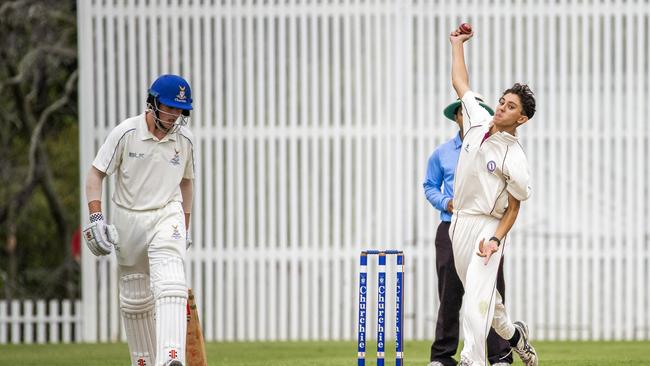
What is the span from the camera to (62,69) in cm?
2192

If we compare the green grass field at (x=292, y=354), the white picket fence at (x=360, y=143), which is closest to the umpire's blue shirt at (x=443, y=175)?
the green grass field at (x=292, y=354)

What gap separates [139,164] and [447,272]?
2.67m

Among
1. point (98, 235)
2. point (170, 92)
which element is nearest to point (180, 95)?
point (170, 92)

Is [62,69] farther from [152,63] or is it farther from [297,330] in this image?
[297,330]

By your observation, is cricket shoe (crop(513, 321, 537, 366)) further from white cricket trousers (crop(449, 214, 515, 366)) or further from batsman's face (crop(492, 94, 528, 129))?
batsman's face (crop(492, 94, 528, 129))

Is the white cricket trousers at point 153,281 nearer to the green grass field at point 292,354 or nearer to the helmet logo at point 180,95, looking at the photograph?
the helmet logo at point 180,95

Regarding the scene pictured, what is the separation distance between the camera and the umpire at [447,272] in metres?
10.2

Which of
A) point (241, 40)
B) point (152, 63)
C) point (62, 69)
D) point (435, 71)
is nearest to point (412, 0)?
point (435, 71)

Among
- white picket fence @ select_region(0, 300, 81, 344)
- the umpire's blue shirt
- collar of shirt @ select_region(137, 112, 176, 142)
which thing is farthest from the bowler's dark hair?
white picket fence @ select_region(0, 300, 81, 344)

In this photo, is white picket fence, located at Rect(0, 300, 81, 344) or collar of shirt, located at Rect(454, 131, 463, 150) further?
white picket fence, located at Rect(0, 300, 81, 344)

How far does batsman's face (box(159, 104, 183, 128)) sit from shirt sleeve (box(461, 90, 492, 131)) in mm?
1798

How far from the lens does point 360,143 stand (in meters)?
17.0

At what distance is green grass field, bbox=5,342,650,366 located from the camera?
12.4 meters

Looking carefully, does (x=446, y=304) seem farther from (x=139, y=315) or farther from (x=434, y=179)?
(x=139, y=315)
